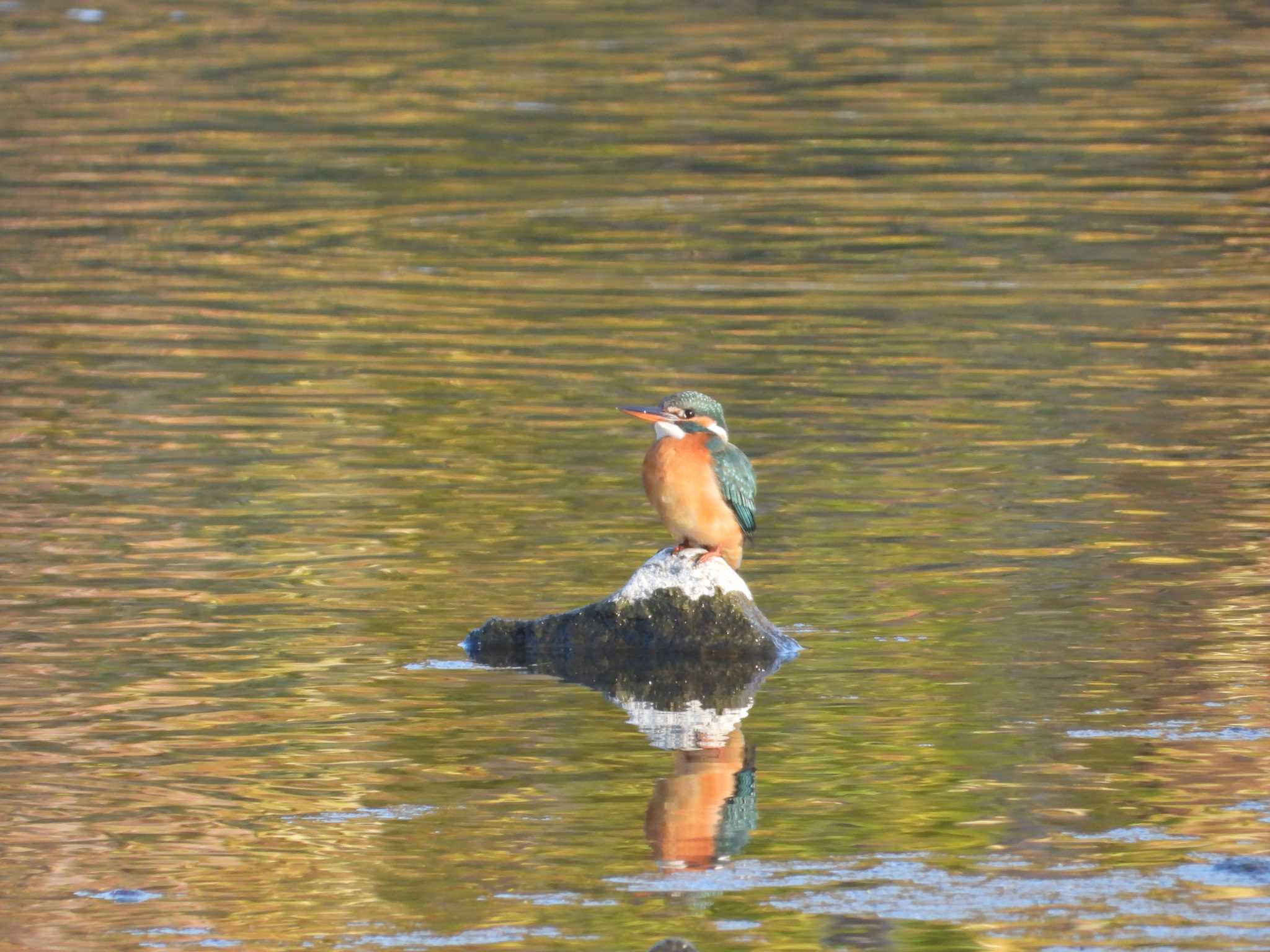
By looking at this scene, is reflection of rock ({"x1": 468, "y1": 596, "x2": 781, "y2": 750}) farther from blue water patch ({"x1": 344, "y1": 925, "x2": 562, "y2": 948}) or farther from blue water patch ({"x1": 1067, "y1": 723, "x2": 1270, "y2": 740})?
blue water patch ({"x1": 344, "y1": 925, "x2": 562, "y2": 948})

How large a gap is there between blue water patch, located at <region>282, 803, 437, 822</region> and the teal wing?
2010 millimetres

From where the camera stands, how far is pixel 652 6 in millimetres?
34188

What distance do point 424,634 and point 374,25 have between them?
76.5 ft

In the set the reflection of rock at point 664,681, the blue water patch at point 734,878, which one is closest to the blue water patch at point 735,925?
the blue water patch at point 734,878

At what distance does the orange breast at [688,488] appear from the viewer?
30.5 feet

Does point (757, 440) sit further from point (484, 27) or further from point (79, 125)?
point (484, 27)

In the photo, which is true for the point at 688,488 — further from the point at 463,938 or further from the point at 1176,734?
the point at 463,938

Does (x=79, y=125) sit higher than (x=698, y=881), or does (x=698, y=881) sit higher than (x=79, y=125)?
(x=79, y=125)

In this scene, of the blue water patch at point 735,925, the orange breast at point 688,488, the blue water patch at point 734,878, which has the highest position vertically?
the orange breast at point 688,488

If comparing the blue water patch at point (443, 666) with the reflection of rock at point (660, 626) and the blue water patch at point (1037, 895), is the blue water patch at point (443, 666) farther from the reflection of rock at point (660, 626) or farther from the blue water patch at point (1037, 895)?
the blue water patch at point (1037, 895)

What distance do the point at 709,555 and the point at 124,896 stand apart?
9.93ft

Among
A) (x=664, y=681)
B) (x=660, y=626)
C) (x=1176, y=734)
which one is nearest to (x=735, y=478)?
(x=660, y=626)

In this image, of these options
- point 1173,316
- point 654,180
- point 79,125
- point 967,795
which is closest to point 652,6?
Answer: point 79,125

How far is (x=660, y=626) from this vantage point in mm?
9516
